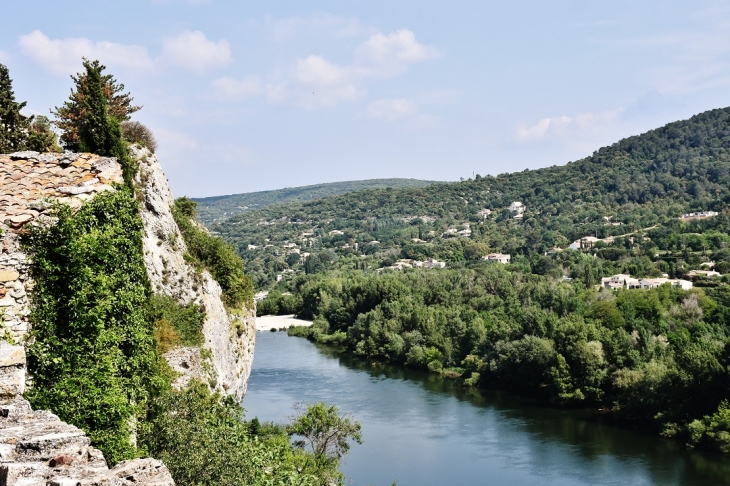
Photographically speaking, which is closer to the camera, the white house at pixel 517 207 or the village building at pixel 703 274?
the village building at pixel 703 274

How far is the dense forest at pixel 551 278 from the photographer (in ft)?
113

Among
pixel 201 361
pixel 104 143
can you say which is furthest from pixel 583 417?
pixel 104 143

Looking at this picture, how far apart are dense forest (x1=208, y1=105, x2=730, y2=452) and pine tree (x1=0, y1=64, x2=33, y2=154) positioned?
86.9ft

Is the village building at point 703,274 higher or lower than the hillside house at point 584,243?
lower

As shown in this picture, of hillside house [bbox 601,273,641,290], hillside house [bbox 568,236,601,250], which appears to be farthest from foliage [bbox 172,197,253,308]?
hillside house [bbox 568,236,601,250]

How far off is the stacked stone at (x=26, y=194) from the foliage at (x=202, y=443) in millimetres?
2600

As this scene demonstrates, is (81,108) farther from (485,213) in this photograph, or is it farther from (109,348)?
(485,213)

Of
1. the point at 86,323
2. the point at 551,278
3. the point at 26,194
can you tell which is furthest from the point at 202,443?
the point at 551,278

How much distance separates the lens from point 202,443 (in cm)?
879

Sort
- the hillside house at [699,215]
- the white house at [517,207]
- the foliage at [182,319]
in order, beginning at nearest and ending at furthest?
Result: the foliage at [182,319], the hillside house at [699,215], the white house at [517,207]

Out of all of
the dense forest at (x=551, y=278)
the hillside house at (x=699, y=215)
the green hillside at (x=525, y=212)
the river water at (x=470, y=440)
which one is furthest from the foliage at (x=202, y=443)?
the hillside house at (x=699, y=215)

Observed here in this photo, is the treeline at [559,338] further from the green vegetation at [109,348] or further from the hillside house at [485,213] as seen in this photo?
the hillside house at [485,213]

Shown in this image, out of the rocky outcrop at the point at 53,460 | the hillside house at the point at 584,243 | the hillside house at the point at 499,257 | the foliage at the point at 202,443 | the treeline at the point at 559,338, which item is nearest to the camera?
the rocky outcrop at the point at 53,460

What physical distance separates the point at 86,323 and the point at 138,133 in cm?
869
